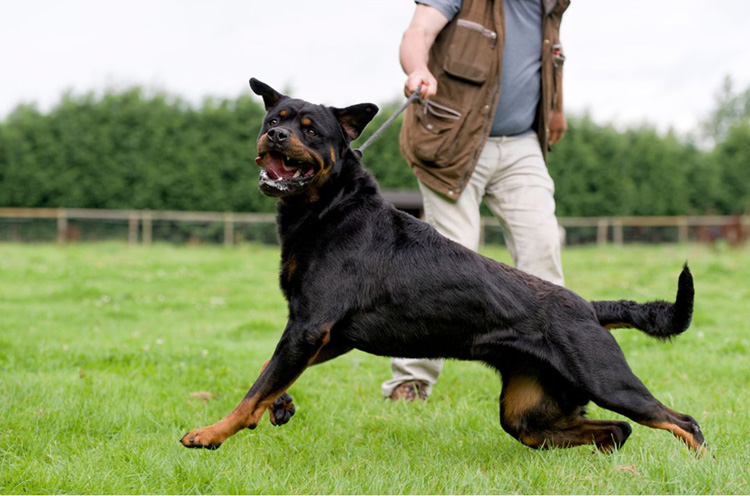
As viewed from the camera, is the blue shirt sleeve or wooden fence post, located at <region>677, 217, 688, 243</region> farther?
wooden fence post, located at <region>677, 217, 688, 243</region>

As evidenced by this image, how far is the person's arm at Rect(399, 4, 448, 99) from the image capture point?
359cm

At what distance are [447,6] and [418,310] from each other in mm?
1956

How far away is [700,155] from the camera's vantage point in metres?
22.5

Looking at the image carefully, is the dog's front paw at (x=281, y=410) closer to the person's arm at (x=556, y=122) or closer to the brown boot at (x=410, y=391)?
the brown boot at (x=410, y=391)

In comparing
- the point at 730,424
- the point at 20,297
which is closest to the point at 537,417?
the point at 730,424

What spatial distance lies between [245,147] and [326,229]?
665 inches

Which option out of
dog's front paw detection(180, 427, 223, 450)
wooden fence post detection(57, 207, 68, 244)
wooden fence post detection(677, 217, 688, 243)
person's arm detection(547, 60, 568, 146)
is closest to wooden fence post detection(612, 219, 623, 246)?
wooden fence post detection(677, 217, 688, 243)

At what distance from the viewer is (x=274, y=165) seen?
10.1 ft

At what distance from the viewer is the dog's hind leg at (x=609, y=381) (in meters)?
2.87

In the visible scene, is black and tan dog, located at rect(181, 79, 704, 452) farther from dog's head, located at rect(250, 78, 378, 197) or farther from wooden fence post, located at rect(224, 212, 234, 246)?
wooden fence post, located at rect(224, 212, 234, 246)

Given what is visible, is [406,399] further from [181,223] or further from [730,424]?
[181,223]

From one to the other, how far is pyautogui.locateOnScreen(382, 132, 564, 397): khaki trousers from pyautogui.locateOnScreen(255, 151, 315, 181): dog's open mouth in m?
1.31

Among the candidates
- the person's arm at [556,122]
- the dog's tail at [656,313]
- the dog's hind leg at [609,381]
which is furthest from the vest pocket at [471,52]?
the dog's hind leg at [609,381]

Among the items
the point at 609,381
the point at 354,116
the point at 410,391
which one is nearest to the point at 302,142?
the point at 354,116
